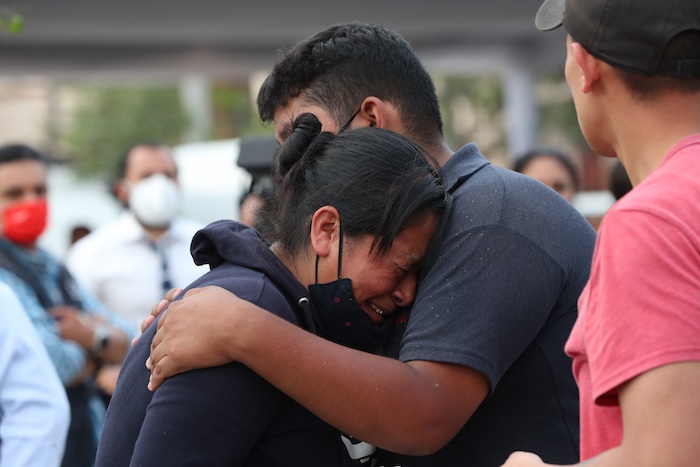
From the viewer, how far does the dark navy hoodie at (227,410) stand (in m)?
1.89

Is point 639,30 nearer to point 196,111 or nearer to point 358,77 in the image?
point 358,77

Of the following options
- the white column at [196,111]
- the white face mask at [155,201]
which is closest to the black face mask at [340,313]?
the white face mask at [155,201]

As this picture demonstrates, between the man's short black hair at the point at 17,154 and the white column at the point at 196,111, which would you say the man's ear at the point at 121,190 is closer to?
the man's short black hair at the point at 17,154

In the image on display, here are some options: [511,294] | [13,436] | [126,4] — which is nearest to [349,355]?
[511,294]

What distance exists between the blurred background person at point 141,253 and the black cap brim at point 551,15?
4.41 m

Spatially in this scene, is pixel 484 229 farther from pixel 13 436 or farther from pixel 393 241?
pixel 13 436

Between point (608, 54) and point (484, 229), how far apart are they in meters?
0.57

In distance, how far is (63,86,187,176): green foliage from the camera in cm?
2420

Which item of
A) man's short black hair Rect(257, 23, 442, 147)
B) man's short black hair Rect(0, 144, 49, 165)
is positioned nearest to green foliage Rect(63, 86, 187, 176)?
man's short black hair Rect(0, 144, 49, 165)

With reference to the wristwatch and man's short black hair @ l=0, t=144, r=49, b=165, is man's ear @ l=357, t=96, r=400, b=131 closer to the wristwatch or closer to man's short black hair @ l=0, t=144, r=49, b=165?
the wristwatch

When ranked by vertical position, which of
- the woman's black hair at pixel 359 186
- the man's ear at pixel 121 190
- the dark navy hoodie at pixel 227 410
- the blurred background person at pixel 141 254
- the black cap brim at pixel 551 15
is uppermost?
the black cap brim at pixel 551 15

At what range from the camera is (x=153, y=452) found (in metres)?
1.89

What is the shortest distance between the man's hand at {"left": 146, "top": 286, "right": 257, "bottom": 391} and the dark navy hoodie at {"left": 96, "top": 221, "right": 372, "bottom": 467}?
29mm

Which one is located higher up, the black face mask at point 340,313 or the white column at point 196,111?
the black face mask at point 340,313
